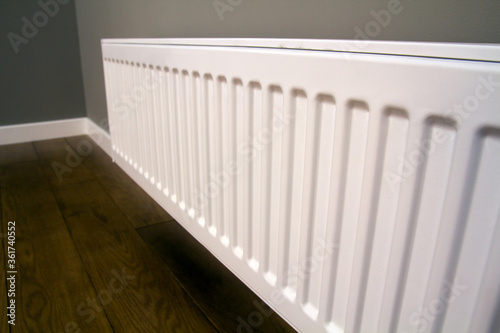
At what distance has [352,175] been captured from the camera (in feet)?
1.37

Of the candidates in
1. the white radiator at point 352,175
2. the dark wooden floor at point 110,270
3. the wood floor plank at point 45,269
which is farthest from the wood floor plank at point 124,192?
the white radiator at point 352,175

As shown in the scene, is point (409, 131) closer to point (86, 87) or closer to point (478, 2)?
point (478, 2)

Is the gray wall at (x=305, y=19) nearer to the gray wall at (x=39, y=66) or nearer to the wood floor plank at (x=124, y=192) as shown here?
the wood floor plank at (x=124, y=192)

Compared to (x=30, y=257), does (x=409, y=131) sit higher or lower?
higher

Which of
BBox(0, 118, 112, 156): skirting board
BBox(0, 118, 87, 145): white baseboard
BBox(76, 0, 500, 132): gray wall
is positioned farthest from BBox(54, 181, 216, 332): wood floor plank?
BBox(0, 118, 87, 145): white baseboard

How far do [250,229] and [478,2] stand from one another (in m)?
0.44

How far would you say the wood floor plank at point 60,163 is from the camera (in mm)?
1581

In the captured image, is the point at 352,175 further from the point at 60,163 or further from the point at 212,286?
the point at 60,163

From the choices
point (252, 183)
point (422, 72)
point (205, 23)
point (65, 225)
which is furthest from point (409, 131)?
point (65, 225)

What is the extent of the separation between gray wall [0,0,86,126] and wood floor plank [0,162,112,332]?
2.43 ft

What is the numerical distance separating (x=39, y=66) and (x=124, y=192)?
1.07m

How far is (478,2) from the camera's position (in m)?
0.40

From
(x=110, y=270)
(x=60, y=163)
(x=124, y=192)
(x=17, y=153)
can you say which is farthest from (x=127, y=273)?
(x=17, y=153)

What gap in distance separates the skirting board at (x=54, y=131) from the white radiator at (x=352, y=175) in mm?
1383
